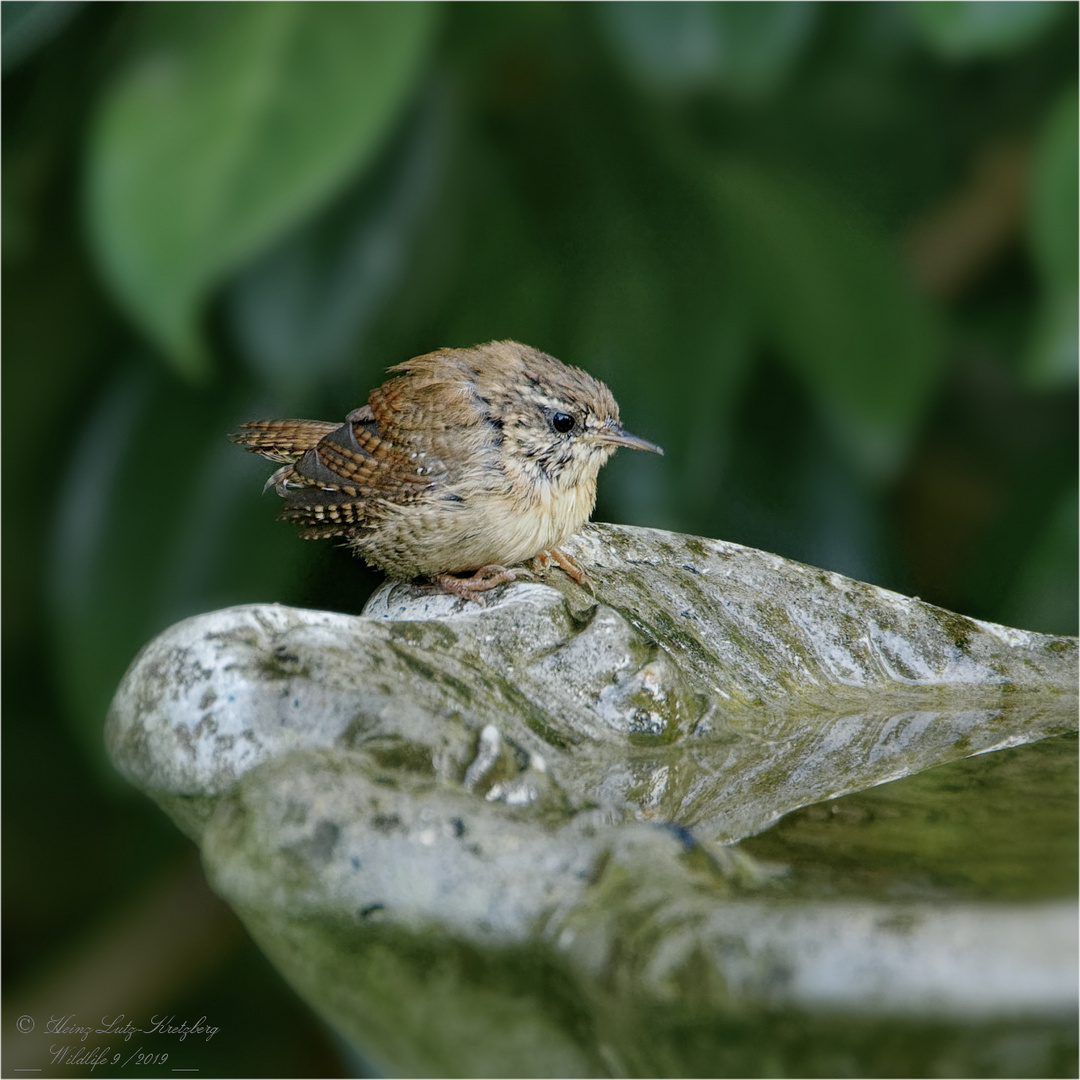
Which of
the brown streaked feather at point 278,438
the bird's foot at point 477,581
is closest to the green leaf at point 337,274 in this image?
the brown streaked feather at point 278,438

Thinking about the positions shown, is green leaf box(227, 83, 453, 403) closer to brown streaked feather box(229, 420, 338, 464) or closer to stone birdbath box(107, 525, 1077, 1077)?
brown streaked feather box(229, 420, 338, 464)

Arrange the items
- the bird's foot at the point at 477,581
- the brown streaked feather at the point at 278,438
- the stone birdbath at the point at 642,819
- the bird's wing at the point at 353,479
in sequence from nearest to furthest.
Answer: the stone birdbath at the point at 642,819
the bird's foot at the point at 477,581
the bird's wing at the point at 353,479
the brown streaked feather at the point at 278,438

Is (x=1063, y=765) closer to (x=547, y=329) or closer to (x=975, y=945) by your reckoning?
(x=975, y=945)

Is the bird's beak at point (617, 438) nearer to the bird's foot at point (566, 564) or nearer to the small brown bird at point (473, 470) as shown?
the small brown bird at point (473, 470)

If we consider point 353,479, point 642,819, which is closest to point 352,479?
point 353,479

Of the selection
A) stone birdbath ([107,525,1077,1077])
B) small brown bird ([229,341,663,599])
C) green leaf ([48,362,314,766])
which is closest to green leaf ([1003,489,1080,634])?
stone birdbath ([107,525,1077,1077])

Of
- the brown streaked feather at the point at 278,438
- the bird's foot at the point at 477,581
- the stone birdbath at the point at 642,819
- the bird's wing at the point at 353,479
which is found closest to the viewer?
the stone birdbath at the point at 642,819

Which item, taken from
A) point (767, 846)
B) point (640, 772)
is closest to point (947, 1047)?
point (767, 846)
